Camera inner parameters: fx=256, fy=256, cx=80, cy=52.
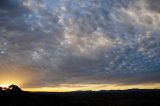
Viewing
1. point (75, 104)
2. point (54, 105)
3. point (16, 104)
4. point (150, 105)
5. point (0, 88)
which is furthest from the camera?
point (150, 105)

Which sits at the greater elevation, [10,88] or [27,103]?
[10,88]

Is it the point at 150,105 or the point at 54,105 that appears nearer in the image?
the point at 54,105

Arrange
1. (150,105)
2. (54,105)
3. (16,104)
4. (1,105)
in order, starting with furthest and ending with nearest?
1. (150,105)
2. (54,105)
3. (16,104)
4. (1,105)

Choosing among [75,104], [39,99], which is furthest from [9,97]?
[75,104]

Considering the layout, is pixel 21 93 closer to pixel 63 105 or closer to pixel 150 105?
pixel 63 105

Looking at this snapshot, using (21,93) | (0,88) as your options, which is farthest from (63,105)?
(0,88)

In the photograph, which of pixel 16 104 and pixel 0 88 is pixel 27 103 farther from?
pixel 0 88

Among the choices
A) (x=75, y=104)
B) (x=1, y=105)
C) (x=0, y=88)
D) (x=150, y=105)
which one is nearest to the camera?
(x=1, y=105)

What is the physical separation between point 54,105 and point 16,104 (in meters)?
11.1

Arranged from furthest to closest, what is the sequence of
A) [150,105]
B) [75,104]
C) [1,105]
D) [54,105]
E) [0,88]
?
[150,105], [75,104], [54,105], [0,88], [1,105]

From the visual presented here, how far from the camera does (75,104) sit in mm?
62969

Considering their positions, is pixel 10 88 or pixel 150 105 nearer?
pixel 10 88

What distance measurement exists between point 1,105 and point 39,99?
13.1m

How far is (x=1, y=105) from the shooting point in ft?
155
